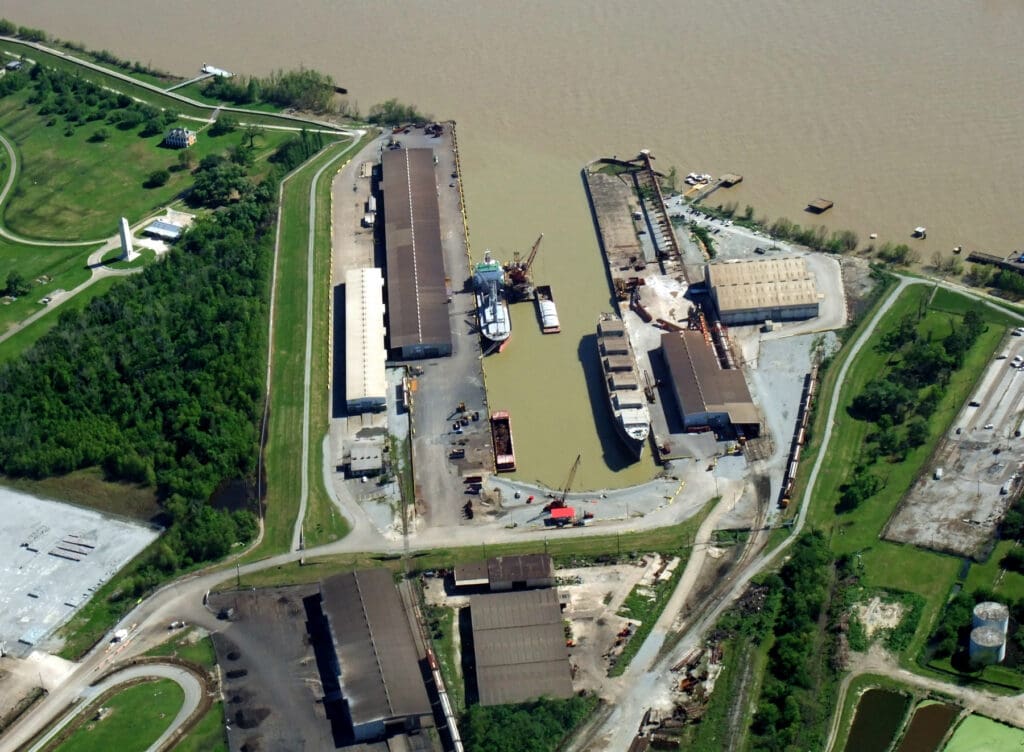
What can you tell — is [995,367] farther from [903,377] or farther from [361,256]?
[361,256]

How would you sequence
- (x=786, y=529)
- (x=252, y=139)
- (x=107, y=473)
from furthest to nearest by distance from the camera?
(x=252, y=139), (x=107, y=473), (x=786, y=529)

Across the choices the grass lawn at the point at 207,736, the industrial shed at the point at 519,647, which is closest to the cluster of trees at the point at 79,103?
the industrial shed at the point at 519,647

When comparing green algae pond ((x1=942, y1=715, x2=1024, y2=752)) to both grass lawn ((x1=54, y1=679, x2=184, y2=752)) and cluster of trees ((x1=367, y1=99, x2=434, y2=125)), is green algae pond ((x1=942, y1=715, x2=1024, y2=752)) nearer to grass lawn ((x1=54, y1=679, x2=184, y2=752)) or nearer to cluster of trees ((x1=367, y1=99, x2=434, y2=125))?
grass lawn ((x1=54, y1=679, x2=184, y2=752))

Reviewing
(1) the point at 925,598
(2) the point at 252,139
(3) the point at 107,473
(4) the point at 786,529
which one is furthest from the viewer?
(2) the point at 252,139

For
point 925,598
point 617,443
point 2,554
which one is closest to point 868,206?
point 617,443

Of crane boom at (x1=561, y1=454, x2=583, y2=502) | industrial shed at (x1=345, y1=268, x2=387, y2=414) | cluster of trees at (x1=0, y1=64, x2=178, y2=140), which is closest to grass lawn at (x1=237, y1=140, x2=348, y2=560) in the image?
industrial shed at (x1=345, y1=268, x2=387, y2=414)

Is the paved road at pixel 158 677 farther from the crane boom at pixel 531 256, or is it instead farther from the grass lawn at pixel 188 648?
the crane boom at pixel 531 256
